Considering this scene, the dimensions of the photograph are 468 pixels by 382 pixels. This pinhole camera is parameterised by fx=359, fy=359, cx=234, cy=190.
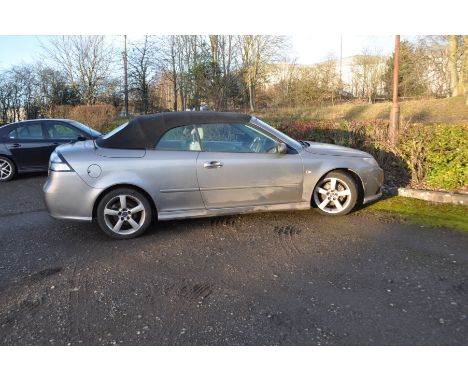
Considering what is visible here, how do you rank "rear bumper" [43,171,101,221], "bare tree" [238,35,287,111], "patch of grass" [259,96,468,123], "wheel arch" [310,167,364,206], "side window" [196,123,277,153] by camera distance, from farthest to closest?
"bare tree" [238,35,287,111] < "patch of grass" [259,96,468,123] < "wheel arch" [310,167,364,206] < "side window" [196,123,277,153] < "rear bumper" [43,171,101,221]

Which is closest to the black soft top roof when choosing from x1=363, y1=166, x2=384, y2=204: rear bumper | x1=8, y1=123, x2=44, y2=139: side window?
x1=363, y1=166, x2=384, y2=204: rear bumper

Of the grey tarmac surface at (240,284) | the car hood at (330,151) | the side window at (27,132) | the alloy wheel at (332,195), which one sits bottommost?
the grey tarmac surface at (240,284)

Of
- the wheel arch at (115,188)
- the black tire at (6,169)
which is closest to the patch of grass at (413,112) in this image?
the black tire at (6,169)

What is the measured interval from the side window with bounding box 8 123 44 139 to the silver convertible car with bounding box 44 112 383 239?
472 cm

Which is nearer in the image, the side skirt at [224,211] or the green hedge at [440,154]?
the side skirt at [224,211]

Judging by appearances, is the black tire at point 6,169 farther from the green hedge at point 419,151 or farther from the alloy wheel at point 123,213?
the green hedge at point 419,151

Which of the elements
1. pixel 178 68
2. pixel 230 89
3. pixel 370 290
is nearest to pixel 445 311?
pixel 370 290

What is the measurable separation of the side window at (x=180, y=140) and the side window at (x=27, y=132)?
5.58 meters

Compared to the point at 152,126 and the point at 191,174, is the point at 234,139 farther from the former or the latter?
the point at 152,126

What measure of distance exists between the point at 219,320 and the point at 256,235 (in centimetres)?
176

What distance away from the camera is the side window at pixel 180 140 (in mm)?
4465

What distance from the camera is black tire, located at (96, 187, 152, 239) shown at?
431 centimetres

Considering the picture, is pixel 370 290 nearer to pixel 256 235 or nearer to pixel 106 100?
pixel 256 235

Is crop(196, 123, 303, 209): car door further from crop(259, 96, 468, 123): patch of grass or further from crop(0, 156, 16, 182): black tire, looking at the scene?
crop(259, 96, 468, 123): patch of grass
